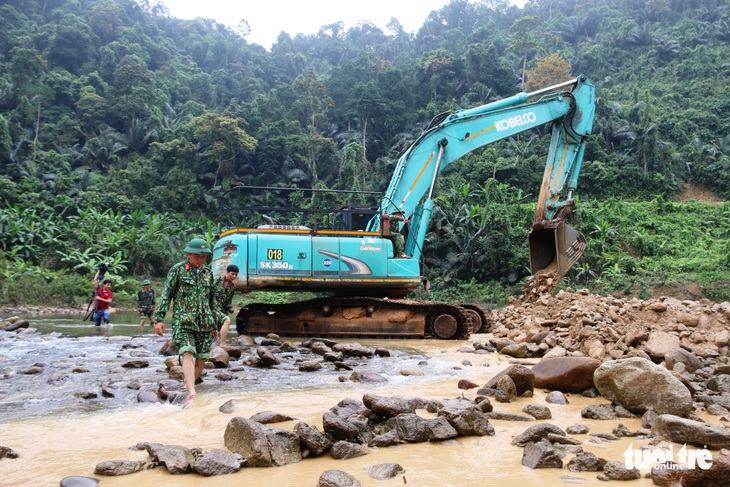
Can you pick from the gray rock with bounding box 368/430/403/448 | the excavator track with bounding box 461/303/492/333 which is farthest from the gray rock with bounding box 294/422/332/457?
the excavator track with bounding box 461/303/492/333

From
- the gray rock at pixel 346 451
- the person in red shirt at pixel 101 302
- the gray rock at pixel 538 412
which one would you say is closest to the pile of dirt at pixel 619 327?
the gray rock at pixel 538 412

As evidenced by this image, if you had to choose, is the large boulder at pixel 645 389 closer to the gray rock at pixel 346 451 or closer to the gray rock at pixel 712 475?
the gray rock at pixel 712 475

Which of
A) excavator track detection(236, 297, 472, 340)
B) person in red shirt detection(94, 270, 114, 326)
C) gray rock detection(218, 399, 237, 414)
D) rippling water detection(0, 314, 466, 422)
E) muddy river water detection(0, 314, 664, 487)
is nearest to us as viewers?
muddy river water detection(0, 314, 664, 487)

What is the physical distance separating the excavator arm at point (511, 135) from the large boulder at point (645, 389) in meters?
7.30

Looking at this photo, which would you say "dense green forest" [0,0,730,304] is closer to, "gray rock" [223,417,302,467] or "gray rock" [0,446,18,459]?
"gray rock" [223,417,302,467]

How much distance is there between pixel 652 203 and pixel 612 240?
21.2ft

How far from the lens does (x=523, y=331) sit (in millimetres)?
10219

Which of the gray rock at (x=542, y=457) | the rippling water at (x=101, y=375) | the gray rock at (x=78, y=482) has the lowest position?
the rippling water at (x=101, y=375)

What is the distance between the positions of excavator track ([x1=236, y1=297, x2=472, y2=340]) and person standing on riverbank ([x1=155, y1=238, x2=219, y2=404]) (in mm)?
5864

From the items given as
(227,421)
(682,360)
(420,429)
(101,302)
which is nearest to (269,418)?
(227,421)

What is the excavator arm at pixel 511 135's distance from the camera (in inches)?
487

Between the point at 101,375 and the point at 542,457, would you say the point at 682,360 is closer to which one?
the point at 542,457

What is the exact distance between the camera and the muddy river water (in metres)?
3.01

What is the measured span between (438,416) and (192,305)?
8.54 feet
